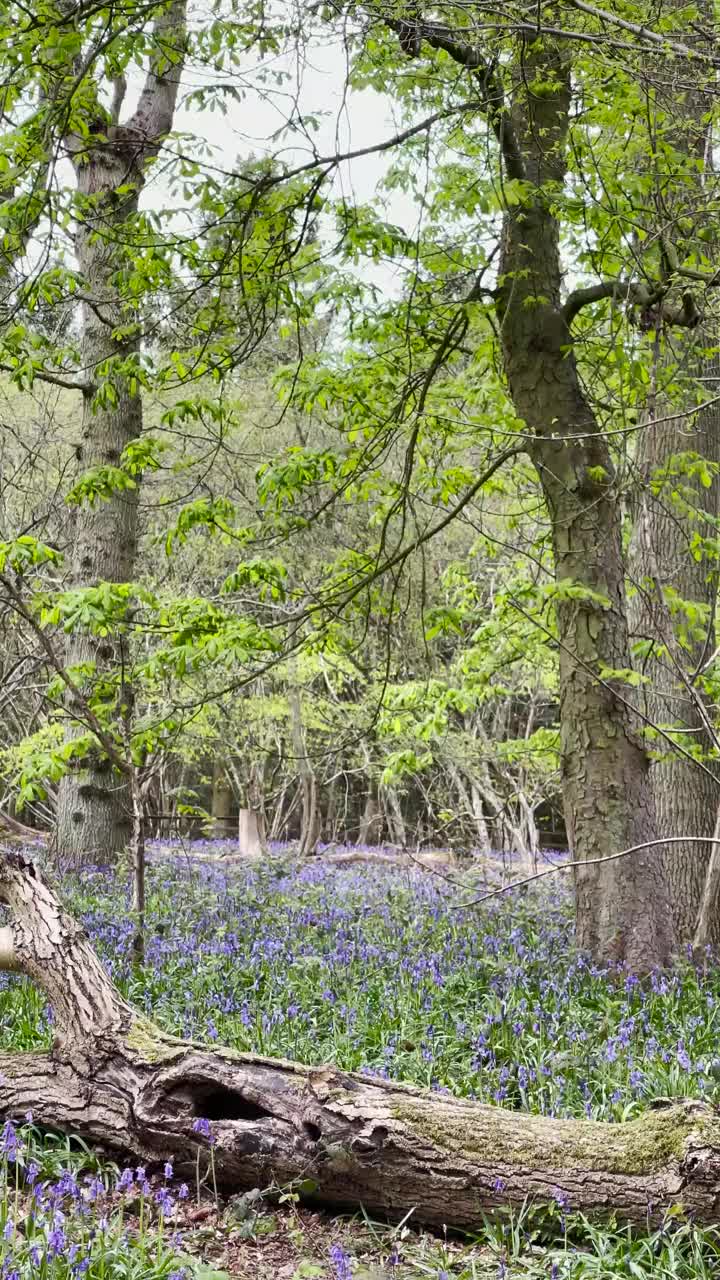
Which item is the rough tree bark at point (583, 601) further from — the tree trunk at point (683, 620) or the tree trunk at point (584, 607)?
the tree trunk at point (683, 620)

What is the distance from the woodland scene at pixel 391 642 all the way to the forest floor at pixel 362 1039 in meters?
0.03

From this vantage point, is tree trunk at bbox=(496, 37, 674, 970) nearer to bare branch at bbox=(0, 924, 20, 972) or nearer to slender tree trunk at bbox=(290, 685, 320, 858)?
bare branch at bbox=(0, 924, 20, 972)

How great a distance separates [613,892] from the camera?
6.04 meters

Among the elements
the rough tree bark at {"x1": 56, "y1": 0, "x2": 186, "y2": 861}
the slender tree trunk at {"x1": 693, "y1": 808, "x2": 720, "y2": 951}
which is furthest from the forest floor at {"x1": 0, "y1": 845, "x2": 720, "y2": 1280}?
the rough tree bark at {"x1": 56, "y1": 0, "x2": 186, "y2": 861}

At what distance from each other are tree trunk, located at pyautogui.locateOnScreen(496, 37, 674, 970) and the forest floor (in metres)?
0.39

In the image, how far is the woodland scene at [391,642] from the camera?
322 cm

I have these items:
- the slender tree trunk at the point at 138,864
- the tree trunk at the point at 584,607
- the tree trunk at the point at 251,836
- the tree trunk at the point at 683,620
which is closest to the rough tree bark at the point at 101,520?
the slender tree trunk at the point at 138,864

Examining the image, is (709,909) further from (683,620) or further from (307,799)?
(307,799)

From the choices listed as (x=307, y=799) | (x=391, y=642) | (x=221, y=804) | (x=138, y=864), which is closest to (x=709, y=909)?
(x=391, y=642)

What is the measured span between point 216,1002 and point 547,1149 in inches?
100

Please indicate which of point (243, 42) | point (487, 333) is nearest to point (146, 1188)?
point (243, 42)

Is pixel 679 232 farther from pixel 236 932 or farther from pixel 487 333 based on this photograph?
pixel 236 932

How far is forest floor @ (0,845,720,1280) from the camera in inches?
119

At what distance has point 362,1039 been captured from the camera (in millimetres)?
5027
